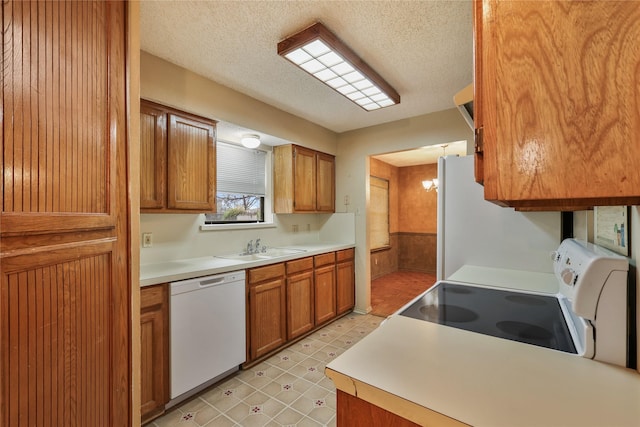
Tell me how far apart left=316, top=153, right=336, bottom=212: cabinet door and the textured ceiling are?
1.07 m

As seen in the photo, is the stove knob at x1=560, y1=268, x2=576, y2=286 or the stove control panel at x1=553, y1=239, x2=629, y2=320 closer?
the stove control panel at x1=553, y1=239, x2=629, y2=320

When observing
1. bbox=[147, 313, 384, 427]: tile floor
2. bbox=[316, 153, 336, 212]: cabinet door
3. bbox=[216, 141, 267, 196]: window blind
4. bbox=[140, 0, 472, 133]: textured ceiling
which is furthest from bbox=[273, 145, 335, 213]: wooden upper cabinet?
bbox=[147, 313, 384, 427]: tile floor

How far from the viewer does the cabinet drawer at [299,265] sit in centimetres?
262

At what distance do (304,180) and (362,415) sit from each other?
8.83 ft

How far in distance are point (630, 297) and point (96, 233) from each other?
175cm

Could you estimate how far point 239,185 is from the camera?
2.91 meters

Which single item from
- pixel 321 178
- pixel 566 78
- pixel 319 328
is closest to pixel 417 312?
pixel 566 78

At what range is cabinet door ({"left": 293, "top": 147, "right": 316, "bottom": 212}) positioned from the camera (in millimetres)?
3090

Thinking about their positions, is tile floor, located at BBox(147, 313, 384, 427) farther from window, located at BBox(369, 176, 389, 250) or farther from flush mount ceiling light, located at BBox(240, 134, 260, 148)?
window, located at BBox(369, 176, 389, 250)

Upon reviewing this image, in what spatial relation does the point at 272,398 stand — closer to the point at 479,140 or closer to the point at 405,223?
the point at 479,140

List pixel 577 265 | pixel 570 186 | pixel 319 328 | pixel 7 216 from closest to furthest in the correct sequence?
pixel 570 186
pixel 7 216
pixel 577 265
pixel 319 328

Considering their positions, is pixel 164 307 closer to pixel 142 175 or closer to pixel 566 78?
pixel 142 175

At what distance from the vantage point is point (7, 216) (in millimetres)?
730

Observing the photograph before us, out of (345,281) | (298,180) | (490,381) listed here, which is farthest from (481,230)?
(298,180)
